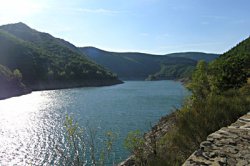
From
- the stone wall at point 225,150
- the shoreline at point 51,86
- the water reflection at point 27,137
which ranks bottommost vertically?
the water reflection at point 27,137

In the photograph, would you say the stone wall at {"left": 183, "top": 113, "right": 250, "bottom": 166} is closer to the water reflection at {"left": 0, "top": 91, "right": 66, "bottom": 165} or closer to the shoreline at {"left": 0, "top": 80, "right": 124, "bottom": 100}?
the water reflection at {"left": 0, "top": 91, "right": 66, "bottom": 165}

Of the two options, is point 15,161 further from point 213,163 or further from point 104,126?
point 213,163

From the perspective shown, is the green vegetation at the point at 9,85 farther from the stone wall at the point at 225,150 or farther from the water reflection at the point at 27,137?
the stone wall at the point at 225,150

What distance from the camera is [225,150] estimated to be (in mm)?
4922

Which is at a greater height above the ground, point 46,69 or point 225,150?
point 46,69

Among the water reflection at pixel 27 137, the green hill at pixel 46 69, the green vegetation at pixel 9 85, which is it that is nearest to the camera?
the water reflection at pixel 27 137

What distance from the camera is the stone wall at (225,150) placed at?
4.57 metres

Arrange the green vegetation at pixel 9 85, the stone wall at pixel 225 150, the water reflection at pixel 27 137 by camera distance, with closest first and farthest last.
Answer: the stone wall at pixel 225 150 < the water reflection at pixel 27 137 < the green vegetation at pixel 9 85

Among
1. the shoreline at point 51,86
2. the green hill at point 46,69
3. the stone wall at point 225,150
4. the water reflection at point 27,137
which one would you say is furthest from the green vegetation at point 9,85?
the stone wall at point 225,150

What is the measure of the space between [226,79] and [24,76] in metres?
115

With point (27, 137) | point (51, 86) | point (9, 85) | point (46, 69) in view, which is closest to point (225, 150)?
point (27, 137)

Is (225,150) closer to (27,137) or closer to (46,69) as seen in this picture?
(27,137)

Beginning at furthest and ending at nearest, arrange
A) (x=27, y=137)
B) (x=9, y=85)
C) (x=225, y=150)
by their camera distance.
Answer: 1. (x=9, y=85)
2. (x=27, y=137)
3. (x=225, y=150)

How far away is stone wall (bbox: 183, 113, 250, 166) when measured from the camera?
15.0 feet
